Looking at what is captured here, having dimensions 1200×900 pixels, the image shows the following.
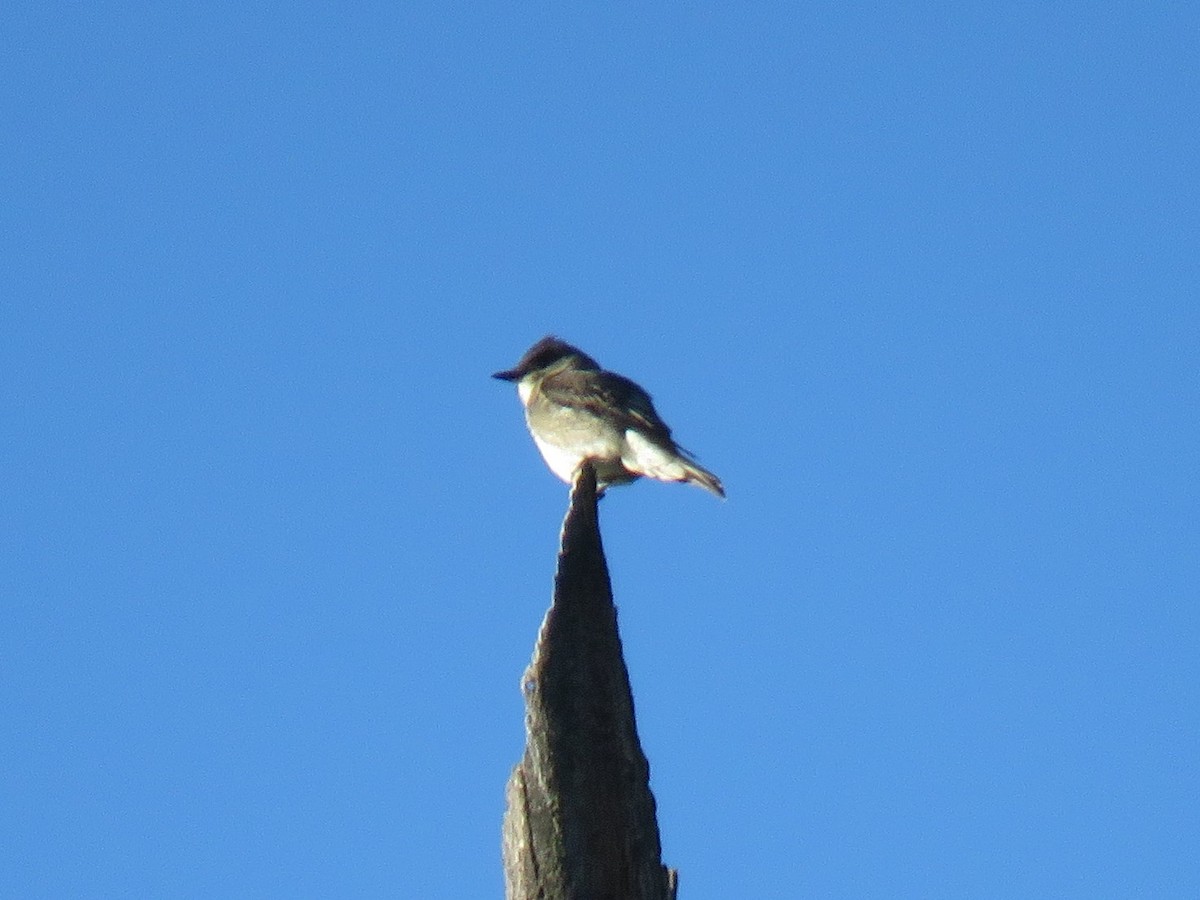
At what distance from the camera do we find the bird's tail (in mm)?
12305

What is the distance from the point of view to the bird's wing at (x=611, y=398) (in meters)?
13.0

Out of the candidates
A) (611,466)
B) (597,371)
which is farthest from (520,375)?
(611,466)

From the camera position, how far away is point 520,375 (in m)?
15.6

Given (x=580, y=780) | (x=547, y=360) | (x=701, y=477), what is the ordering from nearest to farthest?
(x=580, y=780) → (x=701, y=477) → (x=547, y=360)

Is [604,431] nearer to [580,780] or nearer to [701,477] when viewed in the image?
[701,477]

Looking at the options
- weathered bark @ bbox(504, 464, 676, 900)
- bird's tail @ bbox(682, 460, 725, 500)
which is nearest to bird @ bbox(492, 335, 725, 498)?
bird's tail @ bbox(682, 460, 725, 500)

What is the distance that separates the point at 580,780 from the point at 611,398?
7.92 meters

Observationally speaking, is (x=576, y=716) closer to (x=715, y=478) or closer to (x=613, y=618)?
(x=613, y=618)

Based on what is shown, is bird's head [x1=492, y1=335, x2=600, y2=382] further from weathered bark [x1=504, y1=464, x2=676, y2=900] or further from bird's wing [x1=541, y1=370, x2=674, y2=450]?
weathered bark [x1=504, y1=464, x2=676, y2=900]

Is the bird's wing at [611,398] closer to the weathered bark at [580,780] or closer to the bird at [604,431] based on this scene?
the bird at [604,431]

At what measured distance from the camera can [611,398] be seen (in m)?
13.5

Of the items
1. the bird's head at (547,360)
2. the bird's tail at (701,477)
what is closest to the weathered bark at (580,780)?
the bird's tail at (701,477)

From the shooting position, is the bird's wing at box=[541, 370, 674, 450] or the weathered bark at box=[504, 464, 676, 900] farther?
the bird's wing at box=[541, 370, 674, 450]

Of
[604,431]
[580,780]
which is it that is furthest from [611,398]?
[580,780]
